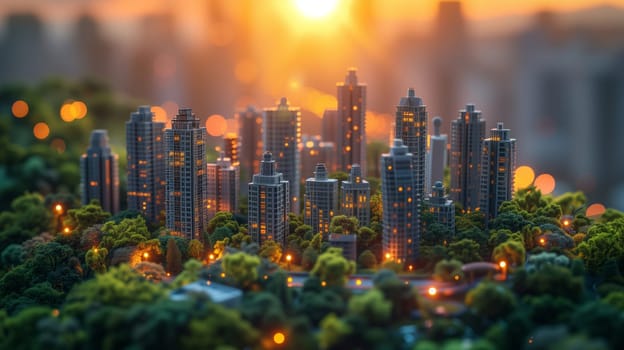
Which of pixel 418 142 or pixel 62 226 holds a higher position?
pixel 418 142

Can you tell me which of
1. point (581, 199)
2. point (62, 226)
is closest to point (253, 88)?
point (62, 226)

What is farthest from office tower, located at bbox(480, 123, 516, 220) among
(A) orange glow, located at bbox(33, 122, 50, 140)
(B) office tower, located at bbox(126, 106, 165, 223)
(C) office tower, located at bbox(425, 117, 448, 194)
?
(A) orange glow, located at bbox(33, 122, 50, 140)

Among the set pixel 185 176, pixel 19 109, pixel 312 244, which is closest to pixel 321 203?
pixel 312 244

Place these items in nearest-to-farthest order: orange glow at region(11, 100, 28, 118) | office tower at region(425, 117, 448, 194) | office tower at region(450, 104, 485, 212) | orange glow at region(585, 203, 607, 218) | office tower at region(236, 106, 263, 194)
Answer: office tower at region(450, 104, 485, 212)
office tower at region(425, 117, 448, 194)
orange glow at region(585, 203, 607, 218)
office tower at region(236, 106, 263, 194)
orange glow at region(11, 100, 28, 118)

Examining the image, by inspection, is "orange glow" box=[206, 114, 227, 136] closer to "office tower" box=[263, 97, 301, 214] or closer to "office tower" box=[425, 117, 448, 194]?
"office tower" box=[263, 97, 301, 214]

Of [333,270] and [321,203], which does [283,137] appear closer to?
[321,203]

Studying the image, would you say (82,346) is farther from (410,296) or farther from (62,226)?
(62,226)
